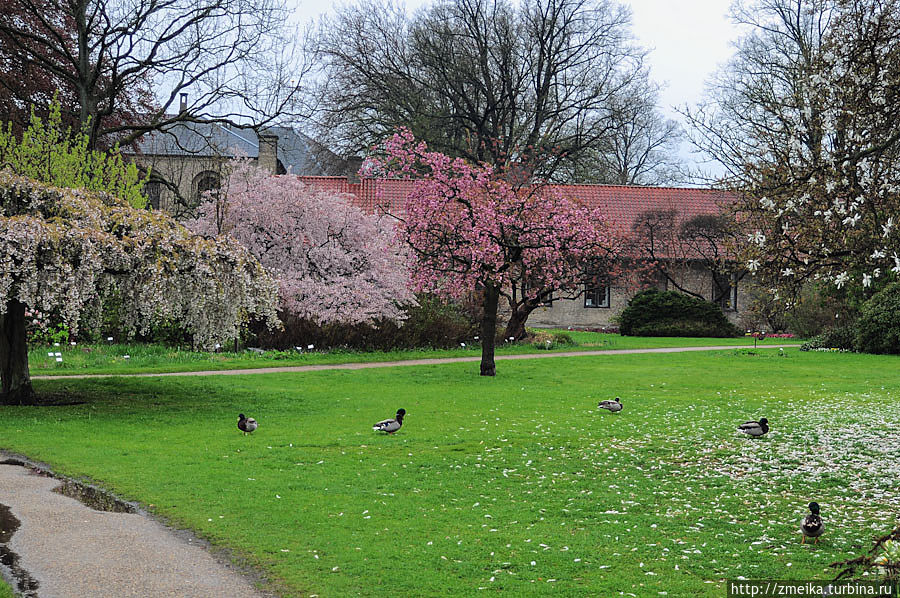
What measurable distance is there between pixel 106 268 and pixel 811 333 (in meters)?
27.7

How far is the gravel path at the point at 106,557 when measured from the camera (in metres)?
5.11

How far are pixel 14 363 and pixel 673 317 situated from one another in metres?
26.2

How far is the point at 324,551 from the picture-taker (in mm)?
5914

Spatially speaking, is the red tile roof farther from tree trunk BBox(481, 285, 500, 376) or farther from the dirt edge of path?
the dirt edge of path

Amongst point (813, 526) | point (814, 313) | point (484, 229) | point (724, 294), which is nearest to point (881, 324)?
point (814, 313)

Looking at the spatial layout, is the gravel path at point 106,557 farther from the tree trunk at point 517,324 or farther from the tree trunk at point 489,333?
the tree trunk at point 517,324

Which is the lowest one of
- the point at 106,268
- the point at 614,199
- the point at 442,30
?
the point at 106,268

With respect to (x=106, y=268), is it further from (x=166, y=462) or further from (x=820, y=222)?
(x=820, y=222)

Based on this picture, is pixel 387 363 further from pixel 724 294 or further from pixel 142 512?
pixel 724 294

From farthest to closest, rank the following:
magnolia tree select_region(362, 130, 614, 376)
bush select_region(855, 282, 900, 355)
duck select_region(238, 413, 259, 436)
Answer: bush select_region(855, 282, 900, 355) < magnolia tree select_region(362, 130, 614, 376) < duck select_region(238, 413, 259, 436)

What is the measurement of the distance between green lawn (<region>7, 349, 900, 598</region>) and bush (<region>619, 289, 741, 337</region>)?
55.6ft

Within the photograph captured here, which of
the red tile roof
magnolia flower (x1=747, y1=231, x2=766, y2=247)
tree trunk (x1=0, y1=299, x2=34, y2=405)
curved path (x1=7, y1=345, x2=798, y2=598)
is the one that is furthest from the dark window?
curved path (x1=7, y1=345, x2=798, y2=598)

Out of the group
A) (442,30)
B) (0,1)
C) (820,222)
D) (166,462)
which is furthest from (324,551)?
(442,30)

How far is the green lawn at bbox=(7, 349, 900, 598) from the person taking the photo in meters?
5.60
